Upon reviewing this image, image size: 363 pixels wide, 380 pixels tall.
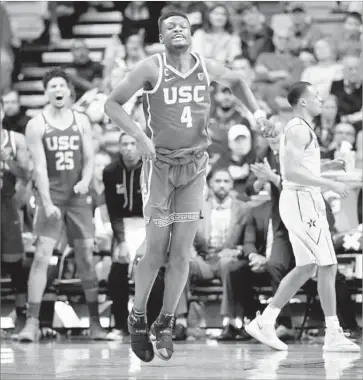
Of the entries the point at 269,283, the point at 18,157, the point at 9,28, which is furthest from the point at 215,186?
the point at 9,28

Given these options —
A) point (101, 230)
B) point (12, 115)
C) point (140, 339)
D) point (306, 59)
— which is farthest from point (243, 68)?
point (140, 339)

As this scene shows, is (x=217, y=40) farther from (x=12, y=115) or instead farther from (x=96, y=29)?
(x=96, y=29)

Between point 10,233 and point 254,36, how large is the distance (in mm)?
5752

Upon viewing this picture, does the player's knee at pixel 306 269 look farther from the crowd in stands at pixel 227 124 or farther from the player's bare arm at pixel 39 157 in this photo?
the player's bare arm at pixel 39 157

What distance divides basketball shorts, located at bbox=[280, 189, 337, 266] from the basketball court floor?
678 mm

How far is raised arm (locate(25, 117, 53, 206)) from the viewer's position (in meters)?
9.51

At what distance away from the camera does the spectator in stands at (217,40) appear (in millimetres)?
14266

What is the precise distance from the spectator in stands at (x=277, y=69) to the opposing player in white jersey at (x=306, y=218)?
16.2ft

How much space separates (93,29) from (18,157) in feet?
24.0

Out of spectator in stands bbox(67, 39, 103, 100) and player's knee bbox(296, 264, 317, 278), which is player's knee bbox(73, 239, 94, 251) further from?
spectator in stands bbox(67, 39, 103, 100)

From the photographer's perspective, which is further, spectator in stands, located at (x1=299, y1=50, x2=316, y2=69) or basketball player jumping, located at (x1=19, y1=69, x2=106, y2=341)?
spectator in stands, located at (x1=299, y1=50, x2=316, y2=69)

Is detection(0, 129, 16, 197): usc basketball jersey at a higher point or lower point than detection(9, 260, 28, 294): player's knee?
higher

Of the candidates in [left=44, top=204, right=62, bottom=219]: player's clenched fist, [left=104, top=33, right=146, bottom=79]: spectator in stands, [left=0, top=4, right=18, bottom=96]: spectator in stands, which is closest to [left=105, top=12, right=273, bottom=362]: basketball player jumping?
[left=44, top=204, right=62, bottom=219]: player's clenched fist

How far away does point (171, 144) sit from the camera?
22.1ft
